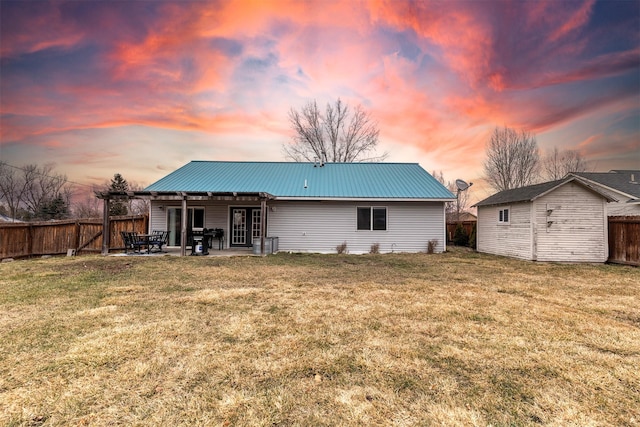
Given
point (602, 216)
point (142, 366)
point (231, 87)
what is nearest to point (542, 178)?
point (602, 216)

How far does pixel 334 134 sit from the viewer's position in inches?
1105

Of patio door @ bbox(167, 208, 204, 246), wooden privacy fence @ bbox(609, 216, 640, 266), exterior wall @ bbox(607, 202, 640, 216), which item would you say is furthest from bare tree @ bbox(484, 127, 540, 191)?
patio door @ bbox(167, 208, 204, 246)

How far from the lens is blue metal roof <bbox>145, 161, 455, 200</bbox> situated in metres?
14.1

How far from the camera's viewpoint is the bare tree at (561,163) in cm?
2970

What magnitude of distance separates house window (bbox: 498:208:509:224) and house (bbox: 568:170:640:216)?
4138 mm

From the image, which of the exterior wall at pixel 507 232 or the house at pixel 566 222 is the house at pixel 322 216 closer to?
the exterior wall at pixel 507 232

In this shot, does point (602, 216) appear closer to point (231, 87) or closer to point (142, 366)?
point (142, 366)

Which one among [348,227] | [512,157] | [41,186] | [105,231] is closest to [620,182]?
[512,157]

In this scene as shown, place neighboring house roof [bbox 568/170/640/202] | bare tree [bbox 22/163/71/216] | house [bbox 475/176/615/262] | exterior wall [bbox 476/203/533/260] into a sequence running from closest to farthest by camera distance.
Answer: house [bbox 475/176/615/262] < exterior wall [bbox 476/203/533/260] < neighboring house roof [bbox 568/170/640/202] < bare tree [bbox 22/163/71/216]

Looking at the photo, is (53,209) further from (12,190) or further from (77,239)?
(77,239)

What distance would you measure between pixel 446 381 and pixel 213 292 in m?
4.75

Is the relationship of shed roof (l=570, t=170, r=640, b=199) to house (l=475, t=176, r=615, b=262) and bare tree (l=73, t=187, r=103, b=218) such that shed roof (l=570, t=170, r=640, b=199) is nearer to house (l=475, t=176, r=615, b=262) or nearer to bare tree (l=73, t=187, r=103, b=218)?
house (l=475, t=176, r=615, b=262)

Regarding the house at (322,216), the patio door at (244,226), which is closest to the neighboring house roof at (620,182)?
the house at (322,216)

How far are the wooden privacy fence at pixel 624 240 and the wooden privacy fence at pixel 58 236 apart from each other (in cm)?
2073
